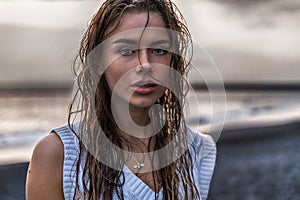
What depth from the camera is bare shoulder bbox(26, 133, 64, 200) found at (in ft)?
3.29

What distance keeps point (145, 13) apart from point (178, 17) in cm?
10

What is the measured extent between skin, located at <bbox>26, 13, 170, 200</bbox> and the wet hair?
1.0 inches

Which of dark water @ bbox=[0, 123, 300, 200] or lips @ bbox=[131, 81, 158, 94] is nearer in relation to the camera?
lips @ bbox=[131, 81, 158, 94]

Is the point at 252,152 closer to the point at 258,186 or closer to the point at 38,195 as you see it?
the point at 258,186

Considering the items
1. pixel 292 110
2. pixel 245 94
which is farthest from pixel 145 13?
pixel 245 94

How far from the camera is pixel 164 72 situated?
1.01m

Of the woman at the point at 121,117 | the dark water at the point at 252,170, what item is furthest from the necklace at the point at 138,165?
the dark water at the point at 252,170

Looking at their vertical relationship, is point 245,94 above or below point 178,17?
below

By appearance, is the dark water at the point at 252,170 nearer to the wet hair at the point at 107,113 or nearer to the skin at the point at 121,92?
the wet hair at the point at 107,113

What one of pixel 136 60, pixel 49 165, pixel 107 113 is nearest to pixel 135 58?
pixel 136 60

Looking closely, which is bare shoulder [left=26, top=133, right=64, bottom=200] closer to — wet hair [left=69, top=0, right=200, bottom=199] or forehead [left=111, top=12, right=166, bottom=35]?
wet hair [left=69, top=0, right=200, bottom=199]

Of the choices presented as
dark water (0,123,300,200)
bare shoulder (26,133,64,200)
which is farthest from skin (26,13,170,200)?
dark water (0,123,300,200)

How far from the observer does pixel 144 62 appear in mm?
971

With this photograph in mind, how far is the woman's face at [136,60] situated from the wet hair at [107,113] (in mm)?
21
